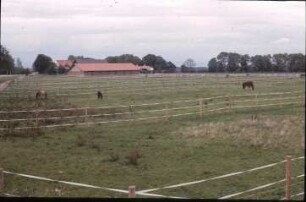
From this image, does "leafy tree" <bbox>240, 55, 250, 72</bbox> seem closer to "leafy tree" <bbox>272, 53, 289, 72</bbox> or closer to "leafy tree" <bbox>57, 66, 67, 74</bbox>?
"leafy tree" <bbox>272, 53, 289, 72</bbox>

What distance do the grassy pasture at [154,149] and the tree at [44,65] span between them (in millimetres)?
411

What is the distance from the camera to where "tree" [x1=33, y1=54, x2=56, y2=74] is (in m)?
5.65

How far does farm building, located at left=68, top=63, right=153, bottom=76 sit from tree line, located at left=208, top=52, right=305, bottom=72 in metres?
1.54

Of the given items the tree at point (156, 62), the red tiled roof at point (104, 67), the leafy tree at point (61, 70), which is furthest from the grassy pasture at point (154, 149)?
the red tiled roof at point (104, 67)

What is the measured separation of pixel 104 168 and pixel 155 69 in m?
2.85

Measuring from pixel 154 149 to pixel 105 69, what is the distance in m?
4.46

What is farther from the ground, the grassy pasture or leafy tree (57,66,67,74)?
leafy tree (57,66,67,74)

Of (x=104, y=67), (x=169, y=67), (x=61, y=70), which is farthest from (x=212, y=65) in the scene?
(x=61, y=70)

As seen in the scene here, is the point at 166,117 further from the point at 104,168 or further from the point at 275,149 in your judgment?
the point at 104,168

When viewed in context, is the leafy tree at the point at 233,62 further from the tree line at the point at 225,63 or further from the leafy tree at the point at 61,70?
the leafy tree at the point at 61,70

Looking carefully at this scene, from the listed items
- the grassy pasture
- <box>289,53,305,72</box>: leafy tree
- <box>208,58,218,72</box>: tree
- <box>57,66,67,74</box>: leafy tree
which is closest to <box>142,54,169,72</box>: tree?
the grassy pasture

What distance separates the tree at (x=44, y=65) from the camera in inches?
223

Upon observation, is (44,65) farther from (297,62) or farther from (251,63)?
(297,62)

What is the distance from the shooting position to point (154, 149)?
9.88m
